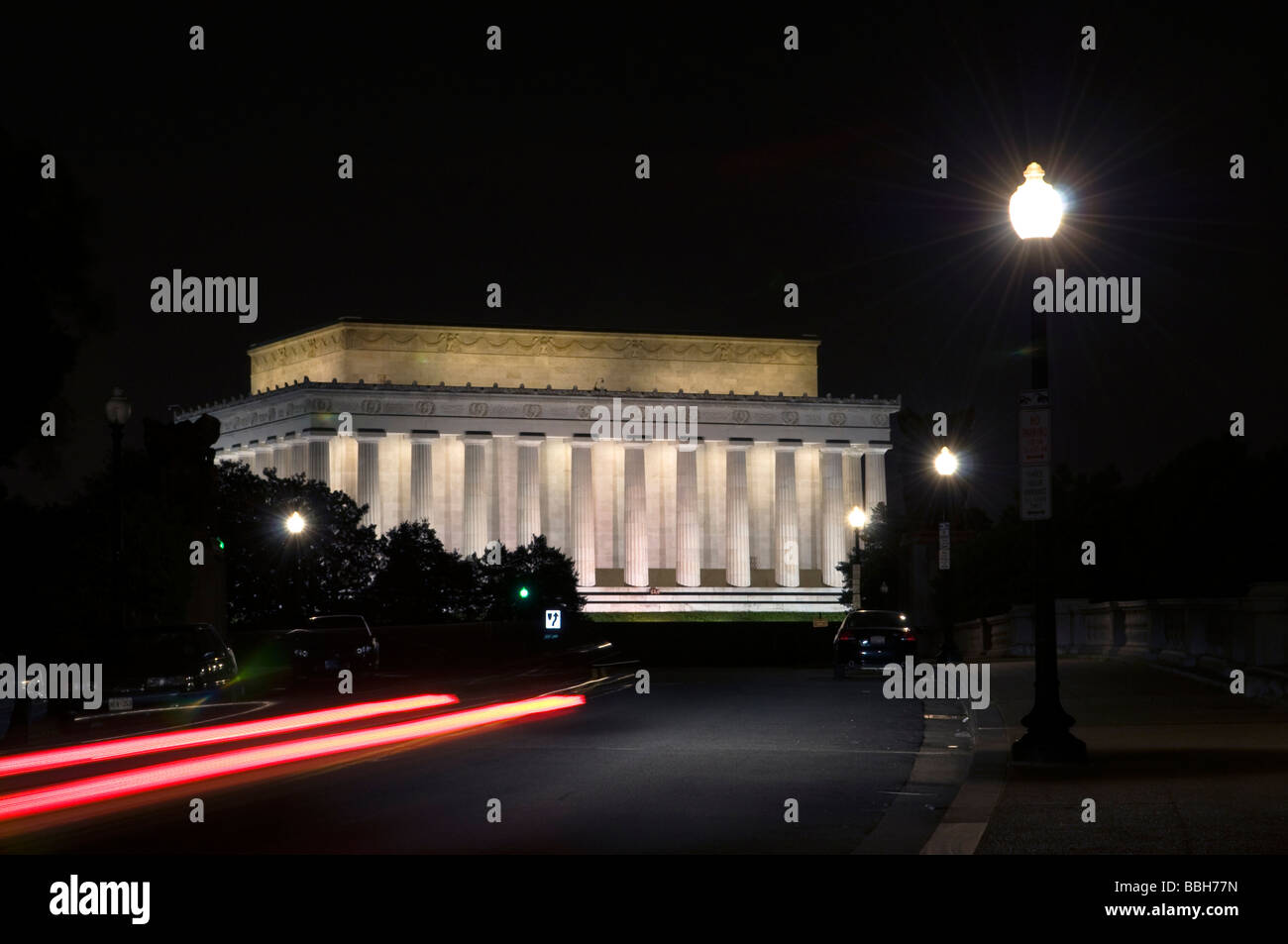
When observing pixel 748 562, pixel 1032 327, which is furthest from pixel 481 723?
pixel 748 562

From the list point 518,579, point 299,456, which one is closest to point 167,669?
point 518,579

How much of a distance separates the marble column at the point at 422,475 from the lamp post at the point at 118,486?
3505 inches

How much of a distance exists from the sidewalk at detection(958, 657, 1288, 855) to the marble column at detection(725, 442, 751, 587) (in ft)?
341

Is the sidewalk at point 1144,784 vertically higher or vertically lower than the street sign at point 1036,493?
A: lower

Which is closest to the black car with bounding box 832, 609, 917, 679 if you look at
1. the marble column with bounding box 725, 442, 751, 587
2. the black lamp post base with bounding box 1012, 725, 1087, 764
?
the black lamp post base with bounding box 1012, 725, 1087, 764

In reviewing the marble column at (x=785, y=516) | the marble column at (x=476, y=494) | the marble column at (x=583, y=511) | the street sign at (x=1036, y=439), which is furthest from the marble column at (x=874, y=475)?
the street sign at (x=1036, y=439)

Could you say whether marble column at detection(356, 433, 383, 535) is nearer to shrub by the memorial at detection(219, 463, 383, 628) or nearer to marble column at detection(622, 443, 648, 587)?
marble column at detection(622, 443, 648, 587)

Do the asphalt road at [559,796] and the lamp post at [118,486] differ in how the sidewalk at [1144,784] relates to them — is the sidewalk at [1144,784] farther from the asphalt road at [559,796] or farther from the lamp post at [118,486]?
the lamp post at [118,486]

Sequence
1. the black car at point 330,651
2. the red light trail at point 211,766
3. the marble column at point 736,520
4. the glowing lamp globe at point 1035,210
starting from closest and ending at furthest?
the red light trail at point 211,766, the glowing lamp globe at point 1035,210, the black car at point 330,651, the marble column at point 736,520

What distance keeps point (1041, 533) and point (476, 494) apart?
10590 centimetres

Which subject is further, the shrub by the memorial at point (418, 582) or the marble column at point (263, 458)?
the marble column at point (263, 458)

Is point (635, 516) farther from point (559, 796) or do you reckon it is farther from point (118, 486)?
point (559, 796)

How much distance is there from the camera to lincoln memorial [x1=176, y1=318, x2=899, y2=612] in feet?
405

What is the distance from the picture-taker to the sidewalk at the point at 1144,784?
1274cm
